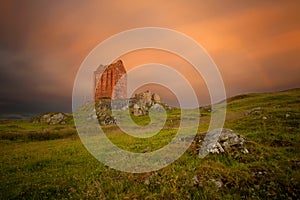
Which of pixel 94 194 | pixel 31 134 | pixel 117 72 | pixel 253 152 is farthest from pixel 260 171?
pixel 117 72

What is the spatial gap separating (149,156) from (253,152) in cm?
759

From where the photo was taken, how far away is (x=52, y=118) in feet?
244

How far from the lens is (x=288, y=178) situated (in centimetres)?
1052

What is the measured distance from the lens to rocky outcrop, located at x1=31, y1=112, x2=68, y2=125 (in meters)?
A: 72.2

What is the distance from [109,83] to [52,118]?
117 ft

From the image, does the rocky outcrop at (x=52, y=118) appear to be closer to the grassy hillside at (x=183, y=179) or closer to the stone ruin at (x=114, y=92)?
the stone ruin at (x=114, y=92)

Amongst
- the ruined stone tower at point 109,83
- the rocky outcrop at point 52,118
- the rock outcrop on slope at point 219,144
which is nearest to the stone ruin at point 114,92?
the ruined stone tower at point 109,83

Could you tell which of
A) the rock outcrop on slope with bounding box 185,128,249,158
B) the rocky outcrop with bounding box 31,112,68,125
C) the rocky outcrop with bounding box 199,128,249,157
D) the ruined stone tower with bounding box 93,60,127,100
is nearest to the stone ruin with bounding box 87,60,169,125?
the ruined stone tower with bounding box 93,60,127,100

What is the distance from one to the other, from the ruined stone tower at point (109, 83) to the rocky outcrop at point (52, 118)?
27.7m

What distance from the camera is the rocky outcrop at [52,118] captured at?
237 ft

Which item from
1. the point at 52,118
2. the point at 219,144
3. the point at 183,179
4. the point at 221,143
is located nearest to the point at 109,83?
the point at 52,118

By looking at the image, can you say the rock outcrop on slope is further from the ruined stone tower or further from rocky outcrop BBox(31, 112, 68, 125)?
the ruined stone tower

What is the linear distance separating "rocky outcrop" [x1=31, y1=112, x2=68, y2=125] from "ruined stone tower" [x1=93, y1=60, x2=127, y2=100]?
90.9 feet

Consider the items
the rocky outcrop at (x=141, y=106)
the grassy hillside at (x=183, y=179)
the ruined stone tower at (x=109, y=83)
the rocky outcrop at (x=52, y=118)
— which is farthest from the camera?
the ruined stone tower at (x=109, y=83)
